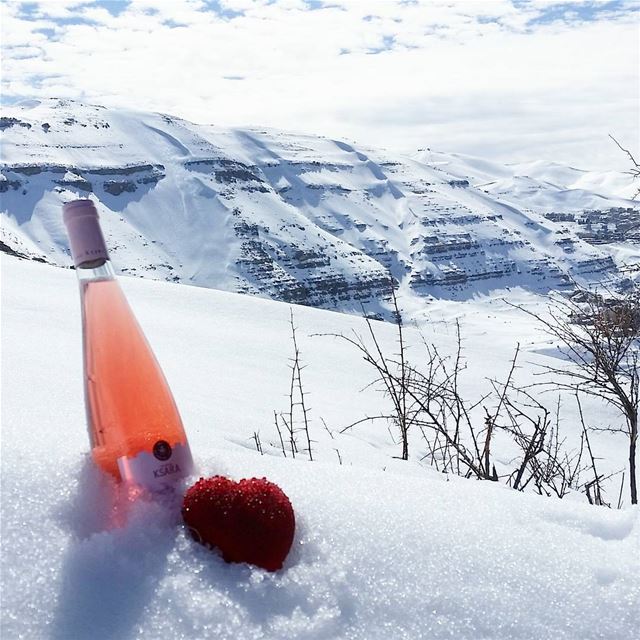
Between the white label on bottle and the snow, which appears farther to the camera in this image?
the white label on bottle

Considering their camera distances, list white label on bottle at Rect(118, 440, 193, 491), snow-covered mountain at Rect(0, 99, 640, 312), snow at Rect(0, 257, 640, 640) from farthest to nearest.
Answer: snow-covered mountain at Rect(0, 99, 640, 312) < white label on bottle at Rect(118, 440, 193, 491) < snow at Rect(0, 257, 640, 640)

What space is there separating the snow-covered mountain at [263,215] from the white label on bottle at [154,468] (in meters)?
95.4

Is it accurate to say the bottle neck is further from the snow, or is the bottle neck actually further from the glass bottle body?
the snow

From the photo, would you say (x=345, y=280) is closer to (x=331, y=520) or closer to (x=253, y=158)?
(x=253, y=158)

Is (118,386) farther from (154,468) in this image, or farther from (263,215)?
(263,215)

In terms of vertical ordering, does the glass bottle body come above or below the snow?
above

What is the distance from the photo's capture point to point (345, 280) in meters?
110

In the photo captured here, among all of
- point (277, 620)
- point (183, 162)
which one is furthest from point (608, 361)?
point (183, 162)

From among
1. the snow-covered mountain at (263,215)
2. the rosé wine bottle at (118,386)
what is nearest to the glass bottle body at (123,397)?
the rosé wine bottle at (118,386)

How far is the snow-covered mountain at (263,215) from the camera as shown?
104 meters

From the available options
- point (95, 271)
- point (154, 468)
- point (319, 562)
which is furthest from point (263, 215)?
point (319, 562)

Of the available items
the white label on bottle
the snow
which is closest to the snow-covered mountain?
the snow

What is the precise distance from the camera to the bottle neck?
1.04 m

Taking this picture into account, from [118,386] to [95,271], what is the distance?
19cm
